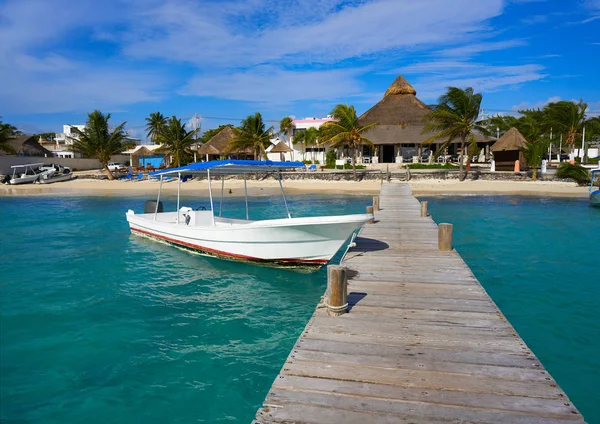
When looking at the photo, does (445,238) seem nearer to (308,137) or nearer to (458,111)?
(458,111)

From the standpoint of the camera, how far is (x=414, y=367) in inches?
163

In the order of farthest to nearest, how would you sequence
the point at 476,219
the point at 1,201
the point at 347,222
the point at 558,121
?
the point at 558,121, the point at 1,201, the point at 476,219, the point at 347,222

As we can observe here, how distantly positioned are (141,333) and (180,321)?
0.77 m

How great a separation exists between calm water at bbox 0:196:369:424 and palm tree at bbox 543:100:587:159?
42.7m

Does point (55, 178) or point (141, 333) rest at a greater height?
point (55, 178)

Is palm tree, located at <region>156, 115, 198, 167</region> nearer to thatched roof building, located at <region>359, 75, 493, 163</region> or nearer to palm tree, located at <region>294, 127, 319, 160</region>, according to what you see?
palm tree, located at <region>294, 127, 319, 160</region>

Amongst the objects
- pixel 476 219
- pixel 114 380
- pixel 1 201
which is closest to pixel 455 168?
pixel 476 219

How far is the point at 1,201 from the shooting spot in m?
31.7

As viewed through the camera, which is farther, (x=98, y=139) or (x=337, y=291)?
(x=98, y=139)

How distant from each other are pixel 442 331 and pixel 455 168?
116 ft

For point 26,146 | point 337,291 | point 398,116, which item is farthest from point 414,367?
point 26,146

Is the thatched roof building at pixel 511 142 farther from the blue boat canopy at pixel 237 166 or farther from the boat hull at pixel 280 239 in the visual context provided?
the boat hull at pixel 280 239

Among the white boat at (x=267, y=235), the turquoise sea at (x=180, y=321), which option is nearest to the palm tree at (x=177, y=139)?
the turquoise sea at (x=180, y=321)

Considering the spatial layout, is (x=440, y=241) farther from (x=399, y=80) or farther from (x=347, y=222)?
(x=399, y=80)
